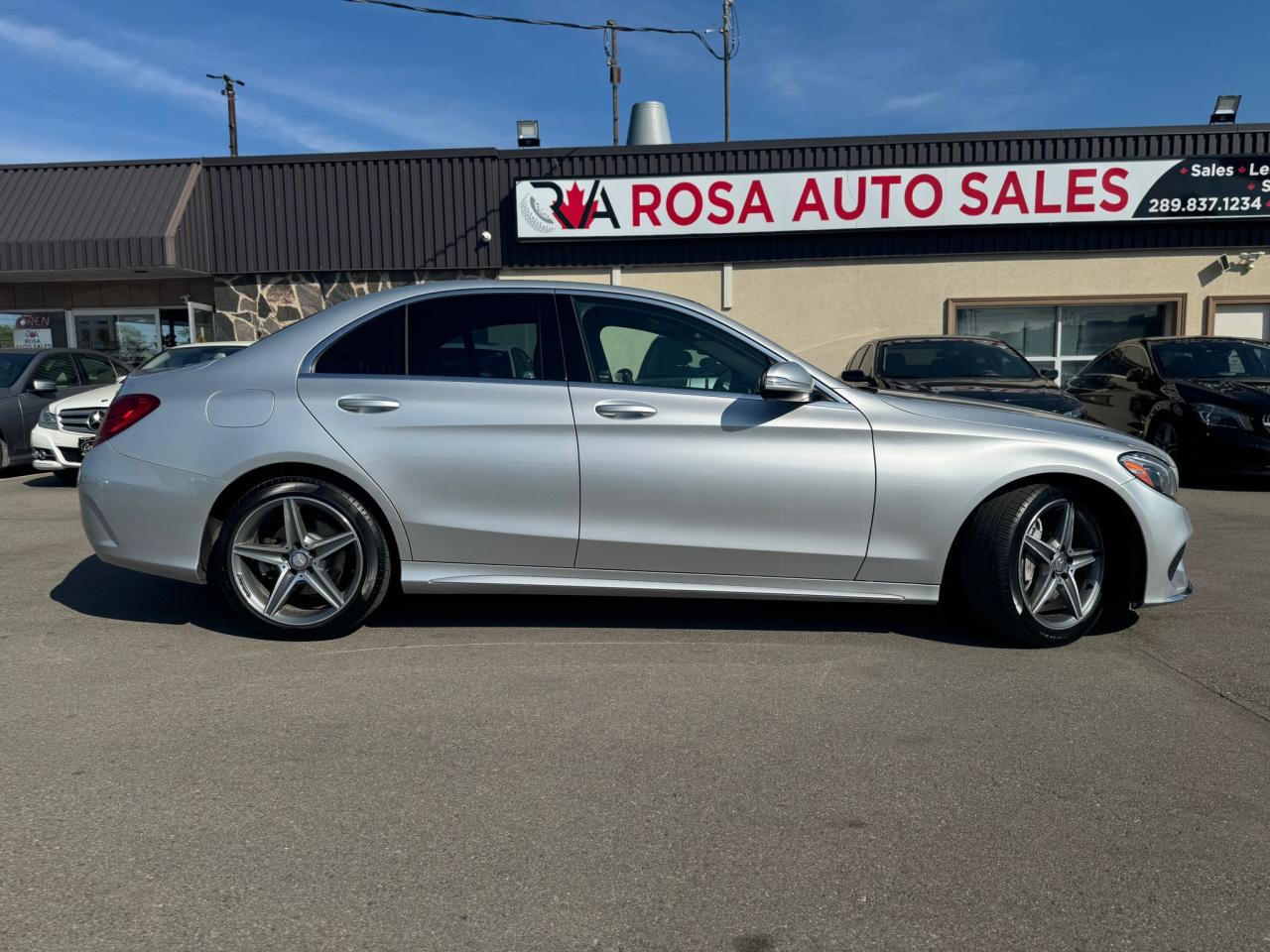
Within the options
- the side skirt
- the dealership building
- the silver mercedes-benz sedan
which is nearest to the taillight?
the silver mercedes-benz sedan

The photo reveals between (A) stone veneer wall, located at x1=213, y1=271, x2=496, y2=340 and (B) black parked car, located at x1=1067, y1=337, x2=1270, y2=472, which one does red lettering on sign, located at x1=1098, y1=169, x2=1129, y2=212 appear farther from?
(A) stone veneer wall, located at x1=213, y1=271, x2=496, y2=340

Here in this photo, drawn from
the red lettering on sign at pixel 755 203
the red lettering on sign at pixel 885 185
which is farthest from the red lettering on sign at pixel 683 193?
the red lettering on sign at pixel 885 185

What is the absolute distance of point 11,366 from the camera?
10.6 m

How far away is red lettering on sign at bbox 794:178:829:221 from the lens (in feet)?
49.1

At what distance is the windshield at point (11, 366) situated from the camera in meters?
10.5

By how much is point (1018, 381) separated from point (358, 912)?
25.8 ft

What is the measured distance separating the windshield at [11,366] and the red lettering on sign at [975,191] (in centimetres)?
1292

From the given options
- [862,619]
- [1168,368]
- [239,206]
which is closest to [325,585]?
[862,619]

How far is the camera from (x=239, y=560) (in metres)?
4.25

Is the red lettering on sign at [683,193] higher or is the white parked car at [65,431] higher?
the red lettering on sign at [683,193]

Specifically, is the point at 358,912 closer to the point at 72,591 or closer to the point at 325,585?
the point at 325,585

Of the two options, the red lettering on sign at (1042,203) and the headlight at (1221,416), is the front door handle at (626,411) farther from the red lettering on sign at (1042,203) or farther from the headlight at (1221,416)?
the red lettering on sign at (1042,203)

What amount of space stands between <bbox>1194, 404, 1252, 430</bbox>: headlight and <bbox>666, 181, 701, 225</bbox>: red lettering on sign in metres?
8.26

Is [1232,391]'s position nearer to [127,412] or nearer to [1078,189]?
[1078,189]
